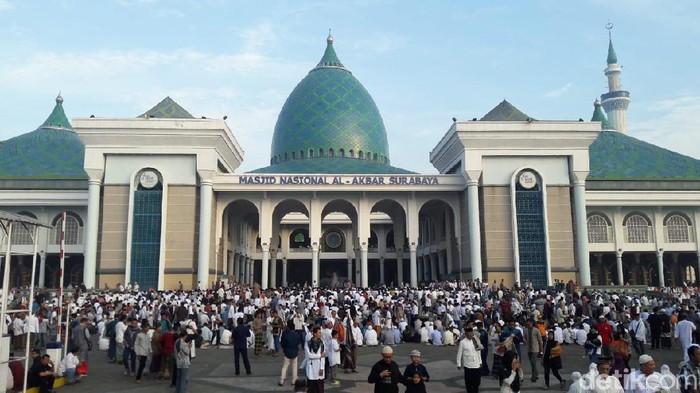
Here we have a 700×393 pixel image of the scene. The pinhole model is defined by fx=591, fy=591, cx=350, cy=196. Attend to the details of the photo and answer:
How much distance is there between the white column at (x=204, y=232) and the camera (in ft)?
110

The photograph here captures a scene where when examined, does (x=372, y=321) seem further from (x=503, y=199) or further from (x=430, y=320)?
(x=503, y=199)

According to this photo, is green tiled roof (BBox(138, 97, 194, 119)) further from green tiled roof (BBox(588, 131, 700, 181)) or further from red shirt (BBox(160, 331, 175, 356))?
green tiled roof (BBox(588, 131, 700, 181))

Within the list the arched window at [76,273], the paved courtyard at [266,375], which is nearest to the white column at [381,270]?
the arched window at [76,273]

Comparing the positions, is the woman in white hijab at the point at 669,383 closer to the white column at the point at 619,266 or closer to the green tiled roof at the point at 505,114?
the green tiled roof at the point at 505,114

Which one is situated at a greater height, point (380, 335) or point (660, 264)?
point (660, 264)

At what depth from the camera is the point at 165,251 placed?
33625 millimetres

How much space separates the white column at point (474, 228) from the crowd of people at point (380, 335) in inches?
162

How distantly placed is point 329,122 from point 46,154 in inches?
885

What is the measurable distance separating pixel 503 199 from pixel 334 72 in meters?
23.0

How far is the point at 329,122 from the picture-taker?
49312 millimetres

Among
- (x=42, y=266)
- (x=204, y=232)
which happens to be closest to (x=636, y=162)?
(x=204, y=232)

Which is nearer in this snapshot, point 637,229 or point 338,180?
point 338,180

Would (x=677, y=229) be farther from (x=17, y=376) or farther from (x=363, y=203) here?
(x=17, y=376)

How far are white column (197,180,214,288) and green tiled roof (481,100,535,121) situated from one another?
59.0ft
